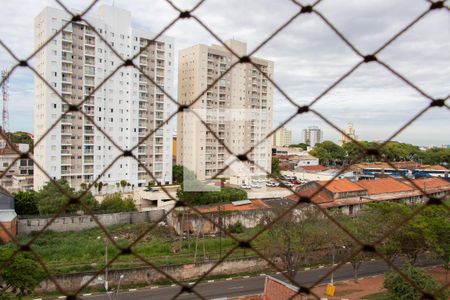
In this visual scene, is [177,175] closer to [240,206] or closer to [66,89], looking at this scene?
[240,206]

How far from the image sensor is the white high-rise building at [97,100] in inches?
382

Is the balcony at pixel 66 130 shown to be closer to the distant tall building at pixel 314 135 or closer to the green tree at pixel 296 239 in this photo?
the green tree at pixel 296 239

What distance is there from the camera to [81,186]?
9797 millimetres

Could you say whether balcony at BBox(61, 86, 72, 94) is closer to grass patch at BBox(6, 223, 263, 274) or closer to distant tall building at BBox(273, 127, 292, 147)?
grass patch at BBox(6, 223, 263, 274)

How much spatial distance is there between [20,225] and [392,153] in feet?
64.9

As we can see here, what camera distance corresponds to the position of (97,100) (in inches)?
405

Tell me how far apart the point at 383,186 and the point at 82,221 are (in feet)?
26.2

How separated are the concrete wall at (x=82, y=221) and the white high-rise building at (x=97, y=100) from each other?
1.27 metres

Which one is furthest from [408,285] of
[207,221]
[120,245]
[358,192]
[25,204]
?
[25,204]

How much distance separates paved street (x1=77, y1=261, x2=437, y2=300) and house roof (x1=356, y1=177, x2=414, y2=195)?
4411 mm

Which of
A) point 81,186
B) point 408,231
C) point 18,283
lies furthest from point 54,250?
point 408,231

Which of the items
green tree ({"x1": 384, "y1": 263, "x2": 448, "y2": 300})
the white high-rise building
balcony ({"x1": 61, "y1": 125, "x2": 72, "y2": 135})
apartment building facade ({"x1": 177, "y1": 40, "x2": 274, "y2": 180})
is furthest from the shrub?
balcony ({"x1": 61, "y1": 125, "x2": 72, "y2": 135})

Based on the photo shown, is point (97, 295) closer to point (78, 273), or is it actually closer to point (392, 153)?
point (78, 273)

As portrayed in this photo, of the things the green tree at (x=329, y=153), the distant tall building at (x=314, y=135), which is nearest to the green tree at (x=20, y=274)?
the green tree at (x=329, y=153)
